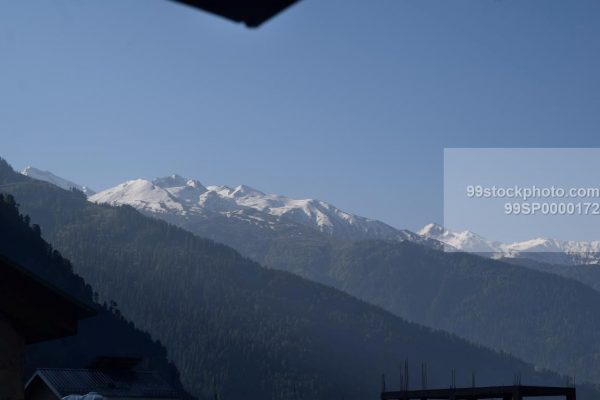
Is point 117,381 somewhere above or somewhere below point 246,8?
below

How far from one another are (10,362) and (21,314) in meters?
0.57

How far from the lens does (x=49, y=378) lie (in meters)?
54.4

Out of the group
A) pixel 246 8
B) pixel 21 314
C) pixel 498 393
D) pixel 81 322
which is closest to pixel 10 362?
pixel 21 314

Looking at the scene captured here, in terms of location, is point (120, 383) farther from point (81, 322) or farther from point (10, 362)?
point (81, 322)

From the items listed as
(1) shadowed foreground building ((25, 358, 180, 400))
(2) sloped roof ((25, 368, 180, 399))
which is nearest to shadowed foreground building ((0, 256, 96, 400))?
(1) shadowed foreground building ((25, 358, 180, 400))

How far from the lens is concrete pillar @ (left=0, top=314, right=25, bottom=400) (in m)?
12.7

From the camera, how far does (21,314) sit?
13.1 meters

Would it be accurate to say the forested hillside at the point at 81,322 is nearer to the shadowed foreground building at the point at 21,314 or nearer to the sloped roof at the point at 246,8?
the shadowed foreground building at the point at 21,314

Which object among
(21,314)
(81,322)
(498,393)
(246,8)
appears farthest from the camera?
(81,322)

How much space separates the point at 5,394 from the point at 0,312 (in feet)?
3.20

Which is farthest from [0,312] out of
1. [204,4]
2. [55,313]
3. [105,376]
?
[105,376]

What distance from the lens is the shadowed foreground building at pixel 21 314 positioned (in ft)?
42.0

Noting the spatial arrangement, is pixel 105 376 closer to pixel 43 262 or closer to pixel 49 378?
pixel 49 378

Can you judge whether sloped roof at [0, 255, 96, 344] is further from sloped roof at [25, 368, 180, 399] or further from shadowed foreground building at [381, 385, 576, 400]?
sloped roof at [25, 368, 180, 399]
